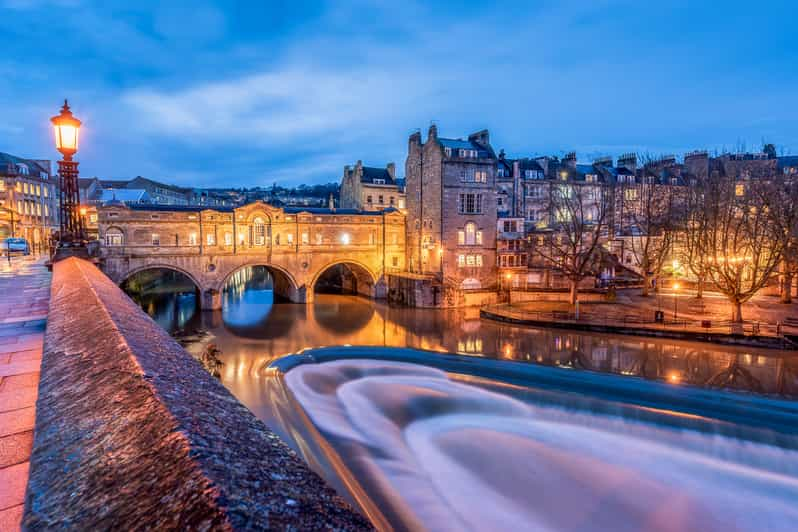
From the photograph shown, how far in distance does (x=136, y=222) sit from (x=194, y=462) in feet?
120

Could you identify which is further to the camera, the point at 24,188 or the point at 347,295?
the point at 24,188

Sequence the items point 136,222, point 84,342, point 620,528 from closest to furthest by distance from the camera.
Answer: point 84,342, point 620,528, point 136,222

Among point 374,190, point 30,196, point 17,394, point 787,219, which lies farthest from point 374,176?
point 17,394

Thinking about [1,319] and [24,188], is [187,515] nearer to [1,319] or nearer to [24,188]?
[1,319]

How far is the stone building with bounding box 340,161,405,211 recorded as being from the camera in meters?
52.6

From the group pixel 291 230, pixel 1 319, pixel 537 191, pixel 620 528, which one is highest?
pixel 537 191

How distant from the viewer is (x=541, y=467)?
12.6m

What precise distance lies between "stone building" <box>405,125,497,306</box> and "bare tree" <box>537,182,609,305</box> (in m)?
5.09

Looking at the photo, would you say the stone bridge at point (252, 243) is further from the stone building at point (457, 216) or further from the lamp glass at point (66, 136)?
the lamp glass at point (66, 136)

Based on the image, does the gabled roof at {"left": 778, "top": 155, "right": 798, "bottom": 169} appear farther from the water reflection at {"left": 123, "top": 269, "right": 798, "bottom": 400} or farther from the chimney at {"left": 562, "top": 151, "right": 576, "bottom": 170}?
the water reflection at {"left": 123, "top": 269, "right": 798, "bottom": 400}

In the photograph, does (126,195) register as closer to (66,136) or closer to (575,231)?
(575,231)

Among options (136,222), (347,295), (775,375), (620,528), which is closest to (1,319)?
(620,528)

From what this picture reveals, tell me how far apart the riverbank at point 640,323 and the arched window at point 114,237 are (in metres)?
26.7

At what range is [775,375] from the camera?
775 inches
